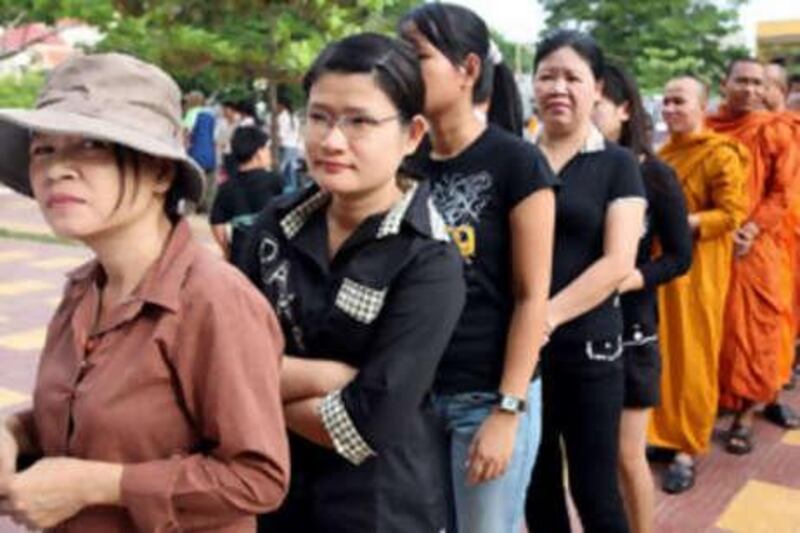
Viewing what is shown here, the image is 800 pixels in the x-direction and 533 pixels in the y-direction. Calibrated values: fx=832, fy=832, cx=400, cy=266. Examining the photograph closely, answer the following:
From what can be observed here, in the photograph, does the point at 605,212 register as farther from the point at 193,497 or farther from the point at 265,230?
the point at 193,497

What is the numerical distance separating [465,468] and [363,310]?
0.63 metres

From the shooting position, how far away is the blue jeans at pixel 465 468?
1.80 meters

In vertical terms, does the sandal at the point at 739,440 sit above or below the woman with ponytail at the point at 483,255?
below

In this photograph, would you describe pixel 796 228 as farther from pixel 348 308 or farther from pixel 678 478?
pixel 348 308

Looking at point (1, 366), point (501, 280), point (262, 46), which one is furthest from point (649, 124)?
point (262, 46)

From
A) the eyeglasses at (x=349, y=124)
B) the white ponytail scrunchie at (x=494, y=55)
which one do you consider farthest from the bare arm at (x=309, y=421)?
the white ponytail scrunchie at (x=494, y=55)

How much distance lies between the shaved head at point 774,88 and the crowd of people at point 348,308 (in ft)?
8.50

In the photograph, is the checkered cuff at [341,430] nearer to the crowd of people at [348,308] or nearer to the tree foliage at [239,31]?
the crowd of people at [348,308]

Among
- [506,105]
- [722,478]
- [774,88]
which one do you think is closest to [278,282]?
[506,105]

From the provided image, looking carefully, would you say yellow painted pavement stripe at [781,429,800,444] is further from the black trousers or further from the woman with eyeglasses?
the woman with eyeglasses

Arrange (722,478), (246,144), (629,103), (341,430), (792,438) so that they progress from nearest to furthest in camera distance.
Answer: (341,430), (629,103), (722,478), (792,438), (246,144)

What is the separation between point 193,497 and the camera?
1.12 metres

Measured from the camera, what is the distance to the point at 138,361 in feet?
3.73

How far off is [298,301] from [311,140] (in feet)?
0.91
